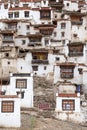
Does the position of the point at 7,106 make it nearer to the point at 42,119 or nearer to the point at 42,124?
the point at 42,124

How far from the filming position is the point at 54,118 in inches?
1703

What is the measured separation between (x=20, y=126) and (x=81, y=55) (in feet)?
74.0

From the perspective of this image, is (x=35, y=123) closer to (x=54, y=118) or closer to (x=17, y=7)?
(x=54, y=118)

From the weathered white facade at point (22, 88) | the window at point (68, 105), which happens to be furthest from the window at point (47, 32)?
the window at point (68, 105)

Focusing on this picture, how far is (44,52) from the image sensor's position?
59312 millimetres

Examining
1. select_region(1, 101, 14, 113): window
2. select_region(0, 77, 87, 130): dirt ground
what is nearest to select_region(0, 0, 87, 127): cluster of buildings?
select_region(1, 101, 14, 113): window

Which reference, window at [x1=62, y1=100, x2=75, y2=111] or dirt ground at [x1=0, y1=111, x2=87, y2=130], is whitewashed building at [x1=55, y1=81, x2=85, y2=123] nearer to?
window at [x1=62, y1=100, x2=75, y2=111]

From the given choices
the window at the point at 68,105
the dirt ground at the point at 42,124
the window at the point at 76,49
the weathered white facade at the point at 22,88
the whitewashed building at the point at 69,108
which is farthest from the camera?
the window at the point at 76,49

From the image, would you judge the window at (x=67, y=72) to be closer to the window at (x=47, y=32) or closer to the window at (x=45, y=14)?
the window at (x=47, y=32)

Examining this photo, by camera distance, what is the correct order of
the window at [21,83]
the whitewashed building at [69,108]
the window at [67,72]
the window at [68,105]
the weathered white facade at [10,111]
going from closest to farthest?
the weathered white facade at [10,111]
the whitewashed building at [69,108]
the window at [68,105]
the window at [21,83]
the window at [67,72]

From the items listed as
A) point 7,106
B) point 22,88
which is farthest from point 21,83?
point 7,106

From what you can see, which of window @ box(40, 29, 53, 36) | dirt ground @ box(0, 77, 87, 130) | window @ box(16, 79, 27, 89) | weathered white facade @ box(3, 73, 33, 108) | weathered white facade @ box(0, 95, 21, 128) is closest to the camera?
weathered white facade @ box(0, 95, 21, 128)

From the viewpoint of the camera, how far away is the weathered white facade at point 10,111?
39.0 metres

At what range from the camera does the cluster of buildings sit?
144 feet
